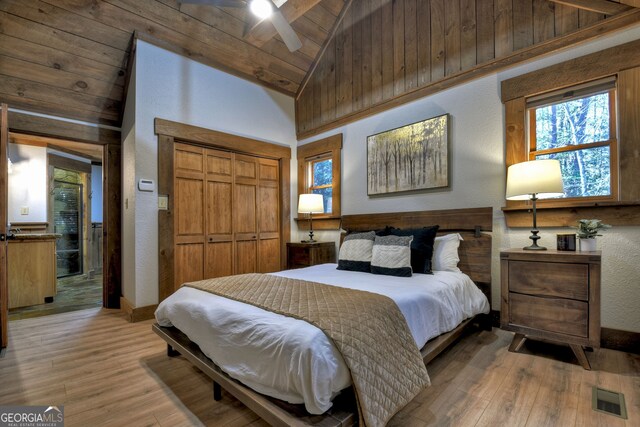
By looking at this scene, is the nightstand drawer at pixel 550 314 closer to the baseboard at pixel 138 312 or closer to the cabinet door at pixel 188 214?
the cabinet door at pixel 188 214

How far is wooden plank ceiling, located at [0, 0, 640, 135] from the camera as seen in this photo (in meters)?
2.74

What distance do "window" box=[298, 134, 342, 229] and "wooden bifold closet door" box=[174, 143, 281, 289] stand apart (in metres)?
0.44

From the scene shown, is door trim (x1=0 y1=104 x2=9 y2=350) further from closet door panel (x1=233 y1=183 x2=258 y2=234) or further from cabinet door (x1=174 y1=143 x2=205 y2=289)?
closet door panel (x1=233 y1=183 x2=258 y2=234)

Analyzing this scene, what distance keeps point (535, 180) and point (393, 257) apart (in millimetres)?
1214

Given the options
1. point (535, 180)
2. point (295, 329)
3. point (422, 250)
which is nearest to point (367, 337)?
point (295, 329)

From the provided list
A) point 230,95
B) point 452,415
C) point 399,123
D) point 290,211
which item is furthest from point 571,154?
point 230,95

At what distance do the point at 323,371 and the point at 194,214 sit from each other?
301 centimetres

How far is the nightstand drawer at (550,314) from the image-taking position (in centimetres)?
196

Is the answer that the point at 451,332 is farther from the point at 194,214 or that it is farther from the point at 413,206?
the point at 194,214

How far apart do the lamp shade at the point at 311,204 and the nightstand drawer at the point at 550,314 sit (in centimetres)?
239

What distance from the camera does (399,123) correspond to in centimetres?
350

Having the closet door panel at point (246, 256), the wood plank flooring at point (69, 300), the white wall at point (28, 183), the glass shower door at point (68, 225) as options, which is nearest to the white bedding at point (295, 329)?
the closet door panel at point (246, 256)

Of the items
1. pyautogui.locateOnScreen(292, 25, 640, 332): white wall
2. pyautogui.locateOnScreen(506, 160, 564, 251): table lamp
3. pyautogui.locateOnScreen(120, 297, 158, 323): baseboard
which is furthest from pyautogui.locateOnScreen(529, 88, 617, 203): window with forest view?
pyautogui.locateOnScreen(120, 297, 158, 323): baseboard

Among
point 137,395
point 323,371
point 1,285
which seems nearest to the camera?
point 323,371
